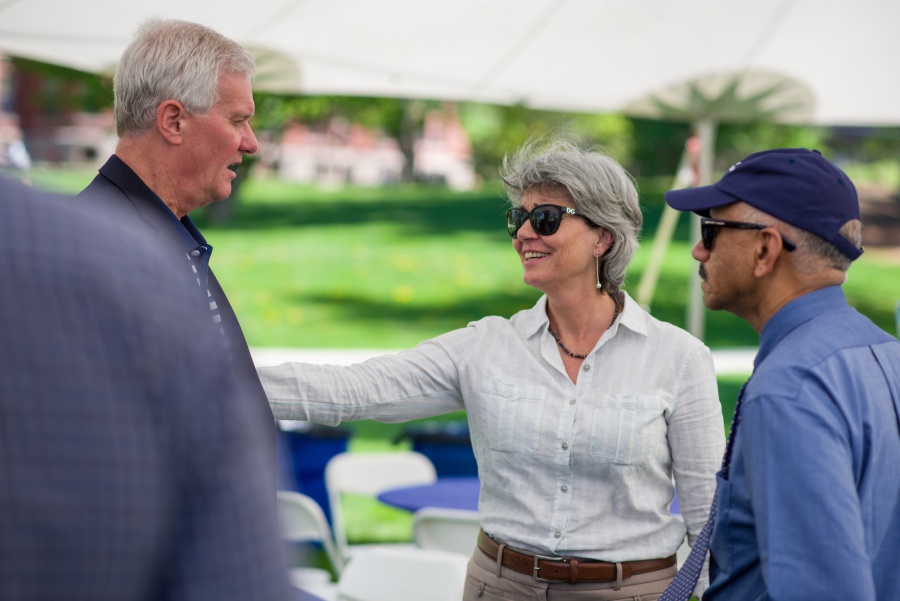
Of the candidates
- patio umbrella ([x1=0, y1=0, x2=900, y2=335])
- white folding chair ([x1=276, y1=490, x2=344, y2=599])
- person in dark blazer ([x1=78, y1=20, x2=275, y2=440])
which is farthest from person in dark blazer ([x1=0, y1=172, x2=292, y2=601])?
patio umbrella ([x1=0, y1=0, x2=900, y2=335])

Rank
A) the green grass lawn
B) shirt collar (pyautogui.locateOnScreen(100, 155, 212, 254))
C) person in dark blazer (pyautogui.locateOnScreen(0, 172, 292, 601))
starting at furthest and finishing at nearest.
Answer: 1. the green grass lawn
2. shirt collar (pyautogui.locateOnScreen(100, 155, 212, 254))
3. person in dark blazer (pyautogui.locateOnScreen(0, 172, 292, 601))

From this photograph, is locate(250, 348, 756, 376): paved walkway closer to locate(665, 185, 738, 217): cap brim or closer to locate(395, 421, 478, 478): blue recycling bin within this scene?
locate(395, 421, 478, 478): blue recycling bin

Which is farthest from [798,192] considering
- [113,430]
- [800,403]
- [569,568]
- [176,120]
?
[113,430]

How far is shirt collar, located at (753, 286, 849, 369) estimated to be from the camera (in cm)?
180

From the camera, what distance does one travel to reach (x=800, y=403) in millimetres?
1645

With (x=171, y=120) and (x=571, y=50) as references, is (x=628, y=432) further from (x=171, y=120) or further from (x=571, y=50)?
(x=571, y=50)

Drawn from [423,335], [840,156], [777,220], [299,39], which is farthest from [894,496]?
[840,156]

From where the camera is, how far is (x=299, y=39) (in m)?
6.58

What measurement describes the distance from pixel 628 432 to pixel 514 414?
0.29 m

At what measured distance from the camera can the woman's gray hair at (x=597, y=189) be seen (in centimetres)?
275

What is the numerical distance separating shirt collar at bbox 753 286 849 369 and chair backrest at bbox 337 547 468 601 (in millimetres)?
1769

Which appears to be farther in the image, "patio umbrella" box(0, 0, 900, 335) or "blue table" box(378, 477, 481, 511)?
"patio umbrella" box(0, 0, 900, 335)

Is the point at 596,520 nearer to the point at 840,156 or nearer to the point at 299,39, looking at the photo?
the point at 299,39

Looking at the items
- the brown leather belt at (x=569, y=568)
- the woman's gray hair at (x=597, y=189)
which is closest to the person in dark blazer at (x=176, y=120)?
the brown leather belt at (x=569, y=568)
